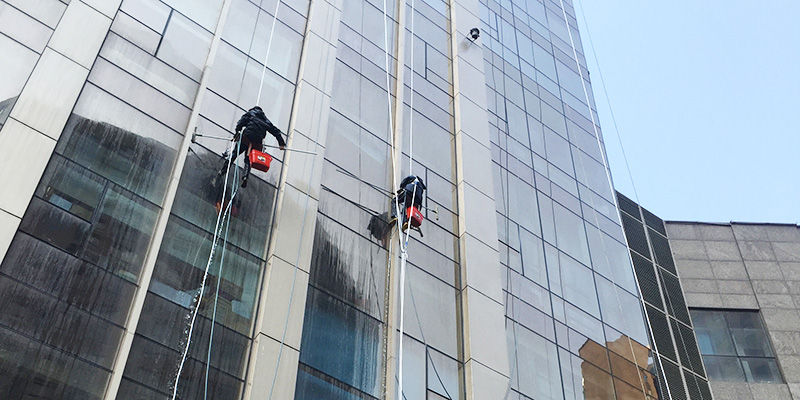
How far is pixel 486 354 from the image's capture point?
735 inches

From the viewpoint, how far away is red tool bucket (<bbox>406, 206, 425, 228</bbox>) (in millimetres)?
19000

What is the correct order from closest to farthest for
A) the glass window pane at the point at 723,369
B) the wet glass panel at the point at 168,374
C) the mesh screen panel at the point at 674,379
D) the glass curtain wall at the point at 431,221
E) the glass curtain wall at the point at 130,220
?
the glass curtain wall at the point at 130,220 → the wet glass panel at the point at 168,374 → the glass curtain wall at the point at 431,221 → the mesh screen panel at the point at 674,379 → the glass window pane at the point at 723,369

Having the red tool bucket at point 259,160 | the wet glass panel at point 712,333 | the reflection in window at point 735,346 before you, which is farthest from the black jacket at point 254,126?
the wet glass panel at point 712,333

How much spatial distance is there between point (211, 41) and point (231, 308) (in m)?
6.95

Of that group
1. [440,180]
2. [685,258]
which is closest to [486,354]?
[440,180]

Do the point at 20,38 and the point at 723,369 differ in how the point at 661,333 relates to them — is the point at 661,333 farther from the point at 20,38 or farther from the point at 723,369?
the point at 20,38

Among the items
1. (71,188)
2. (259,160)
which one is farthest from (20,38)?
(259,160)

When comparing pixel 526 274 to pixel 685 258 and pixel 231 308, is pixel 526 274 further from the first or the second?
pixel 685 258

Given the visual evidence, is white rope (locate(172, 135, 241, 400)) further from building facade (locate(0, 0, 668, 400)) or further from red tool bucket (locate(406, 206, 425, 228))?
red tool bucket (locate(406, 206, 425, 228))

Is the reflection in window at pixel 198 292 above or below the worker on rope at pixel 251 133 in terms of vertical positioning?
below

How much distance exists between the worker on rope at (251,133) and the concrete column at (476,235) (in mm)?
5786

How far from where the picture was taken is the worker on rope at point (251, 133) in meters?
16.8

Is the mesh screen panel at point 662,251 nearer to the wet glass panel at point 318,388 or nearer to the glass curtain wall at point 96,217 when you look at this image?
the wet glass panel at point 318,388

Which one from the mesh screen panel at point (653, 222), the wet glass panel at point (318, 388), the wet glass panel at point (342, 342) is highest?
the mesh screen panel at point (653, 222)
